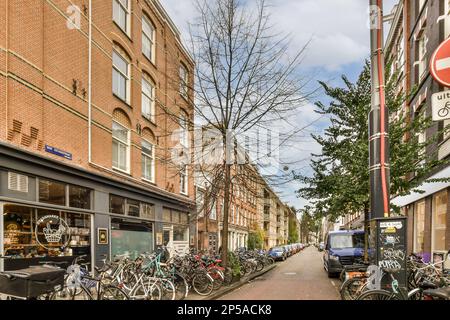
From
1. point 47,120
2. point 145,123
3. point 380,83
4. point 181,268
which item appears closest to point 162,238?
point 145,123

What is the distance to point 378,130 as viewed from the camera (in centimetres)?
588

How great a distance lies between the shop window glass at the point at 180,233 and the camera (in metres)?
21.4

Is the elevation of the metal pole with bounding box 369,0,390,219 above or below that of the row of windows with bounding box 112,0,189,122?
below

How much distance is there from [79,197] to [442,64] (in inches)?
439

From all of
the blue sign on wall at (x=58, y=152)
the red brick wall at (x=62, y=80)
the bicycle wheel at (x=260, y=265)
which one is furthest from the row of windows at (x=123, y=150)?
the bicycle wheel at (x=260, y=265)

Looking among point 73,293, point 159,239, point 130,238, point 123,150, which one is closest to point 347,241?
point 159,239

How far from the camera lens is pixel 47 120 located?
36.6ft

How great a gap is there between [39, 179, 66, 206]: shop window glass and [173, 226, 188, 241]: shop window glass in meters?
10.2

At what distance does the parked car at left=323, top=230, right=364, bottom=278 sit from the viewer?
16.8m

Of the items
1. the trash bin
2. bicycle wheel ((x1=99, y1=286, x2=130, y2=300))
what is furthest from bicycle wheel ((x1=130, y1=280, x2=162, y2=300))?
the trash bin

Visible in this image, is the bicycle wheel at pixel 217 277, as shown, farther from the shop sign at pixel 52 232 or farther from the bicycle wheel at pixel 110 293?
the bicycle wheel at pixel 110 293

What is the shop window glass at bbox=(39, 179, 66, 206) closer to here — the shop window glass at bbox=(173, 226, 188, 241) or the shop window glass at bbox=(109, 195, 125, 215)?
the shop window glass at bbox=(109, 195, 125, 215)
